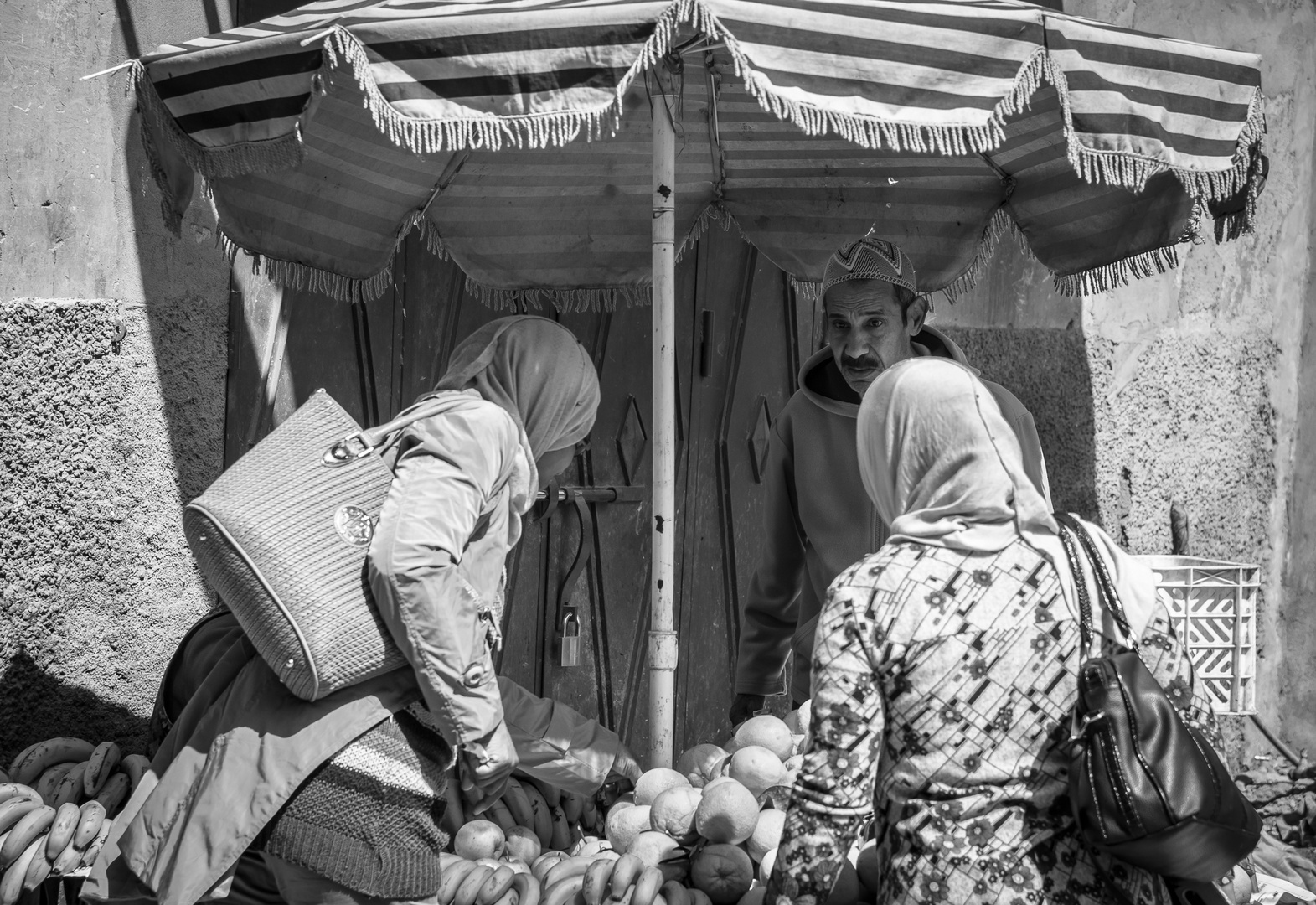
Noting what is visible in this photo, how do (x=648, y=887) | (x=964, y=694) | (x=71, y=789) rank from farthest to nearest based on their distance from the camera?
(x=71, y=789) → (x=648, y=887) → (x=964, y=694)

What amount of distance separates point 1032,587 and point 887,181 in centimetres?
285

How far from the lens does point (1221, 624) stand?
18.1ft

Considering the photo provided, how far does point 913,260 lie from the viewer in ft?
15.8

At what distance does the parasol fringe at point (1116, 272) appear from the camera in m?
4.26

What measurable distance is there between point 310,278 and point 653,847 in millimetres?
2033

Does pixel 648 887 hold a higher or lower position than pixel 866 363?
lower

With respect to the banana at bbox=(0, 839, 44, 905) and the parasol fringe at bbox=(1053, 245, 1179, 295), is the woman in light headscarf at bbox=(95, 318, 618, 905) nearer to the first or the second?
the banana at bbox=(0, 839, 44, 905)

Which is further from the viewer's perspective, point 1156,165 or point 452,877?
point 1156,165

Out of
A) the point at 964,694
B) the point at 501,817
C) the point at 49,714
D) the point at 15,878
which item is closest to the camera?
the point at 964,694

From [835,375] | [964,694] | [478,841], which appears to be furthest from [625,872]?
[835,375]

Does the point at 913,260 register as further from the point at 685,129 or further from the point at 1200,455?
the point at 1200,455

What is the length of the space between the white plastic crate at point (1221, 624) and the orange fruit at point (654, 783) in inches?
105

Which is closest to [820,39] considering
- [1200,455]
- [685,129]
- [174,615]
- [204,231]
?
[685,129]

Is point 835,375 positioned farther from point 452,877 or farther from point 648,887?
point 452,877
